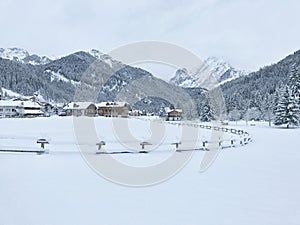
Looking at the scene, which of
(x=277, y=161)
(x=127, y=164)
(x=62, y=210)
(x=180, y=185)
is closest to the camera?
(x=62, y=210)

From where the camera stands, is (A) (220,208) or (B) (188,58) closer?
(A) (220,208)

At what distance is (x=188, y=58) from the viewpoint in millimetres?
22500

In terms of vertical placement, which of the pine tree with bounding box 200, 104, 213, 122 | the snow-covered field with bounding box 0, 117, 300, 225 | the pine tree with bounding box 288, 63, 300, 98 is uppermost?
the pine tree with bounding box 288, 63, 300, 98

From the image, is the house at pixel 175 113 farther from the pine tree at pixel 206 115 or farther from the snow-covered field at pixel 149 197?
the snow-covered field at pixel 149 197

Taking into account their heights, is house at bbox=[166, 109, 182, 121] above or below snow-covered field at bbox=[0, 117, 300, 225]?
above

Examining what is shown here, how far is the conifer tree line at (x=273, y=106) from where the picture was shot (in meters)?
51.1

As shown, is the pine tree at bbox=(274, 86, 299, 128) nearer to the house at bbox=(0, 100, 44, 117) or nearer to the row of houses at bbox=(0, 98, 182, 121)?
the row of houses at bbox=(0, 98, 182, 121)

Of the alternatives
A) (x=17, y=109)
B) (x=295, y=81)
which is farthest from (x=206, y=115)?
(x=17, y=109)

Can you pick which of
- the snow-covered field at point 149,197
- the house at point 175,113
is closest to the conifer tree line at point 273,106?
the house at point 175,113

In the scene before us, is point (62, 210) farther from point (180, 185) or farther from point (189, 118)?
point (189, 118)

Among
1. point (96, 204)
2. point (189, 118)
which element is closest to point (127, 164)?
point (96, 204)

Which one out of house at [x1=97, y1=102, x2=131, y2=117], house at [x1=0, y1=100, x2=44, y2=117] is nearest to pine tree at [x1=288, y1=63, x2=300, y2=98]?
house at [x1=97, y1=102, x2=131, y2=117]

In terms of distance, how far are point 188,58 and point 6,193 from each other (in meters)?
17.2

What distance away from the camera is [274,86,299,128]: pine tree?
5028cm
